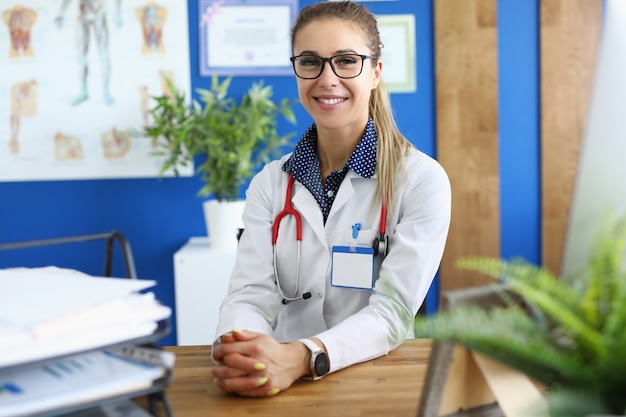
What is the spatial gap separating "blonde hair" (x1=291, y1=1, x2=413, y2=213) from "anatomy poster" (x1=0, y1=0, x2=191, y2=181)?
1.64 meters

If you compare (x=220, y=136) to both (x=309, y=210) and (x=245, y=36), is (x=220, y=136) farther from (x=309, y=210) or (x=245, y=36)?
(x=309, y=210)

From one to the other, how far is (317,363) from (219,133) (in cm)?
196

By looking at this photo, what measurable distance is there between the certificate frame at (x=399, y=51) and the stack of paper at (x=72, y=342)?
268cm

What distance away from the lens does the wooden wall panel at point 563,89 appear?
3.29 metres

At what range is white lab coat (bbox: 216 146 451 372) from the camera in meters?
1.51

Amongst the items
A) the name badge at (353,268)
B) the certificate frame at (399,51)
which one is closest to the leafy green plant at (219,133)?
the certificate frame at (399,51)

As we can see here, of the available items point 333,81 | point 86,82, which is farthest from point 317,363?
point 86,82

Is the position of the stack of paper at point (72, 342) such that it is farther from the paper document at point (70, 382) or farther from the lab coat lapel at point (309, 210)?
the lab coat lapel at point (309, 210)

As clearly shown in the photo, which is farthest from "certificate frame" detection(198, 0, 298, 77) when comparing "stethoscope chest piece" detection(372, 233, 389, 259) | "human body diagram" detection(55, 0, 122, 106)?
"stethoscope chest piece" detection(372, 233, 389, 259)

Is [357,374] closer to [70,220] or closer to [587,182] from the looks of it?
[587,182]

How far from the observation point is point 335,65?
1.74 meters

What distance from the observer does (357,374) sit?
1185mm

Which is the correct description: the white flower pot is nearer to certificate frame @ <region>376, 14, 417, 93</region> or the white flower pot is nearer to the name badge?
certificate frame @ <region>376, 14, 417, 93</region>

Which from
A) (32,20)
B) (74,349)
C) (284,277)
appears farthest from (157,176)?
(74,349)
